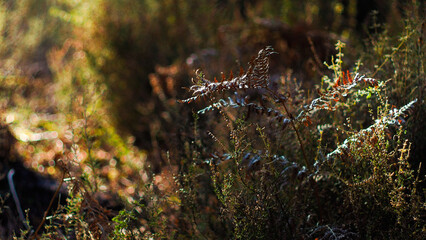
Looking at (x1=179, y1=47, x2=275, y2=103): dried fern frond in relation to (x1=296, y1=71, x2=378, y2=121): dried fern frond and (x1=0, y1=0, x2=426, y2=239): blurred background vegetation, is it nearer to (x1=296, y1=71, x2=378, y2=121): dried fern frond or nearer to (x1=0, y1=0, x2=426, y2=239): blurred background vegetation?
(x1=296, y1=71, x2=378, y2=121): dried fern frond

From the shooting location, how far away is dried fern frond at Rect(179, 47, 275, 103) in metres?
1.42

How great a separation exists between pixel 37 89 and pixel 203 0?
2.38 m

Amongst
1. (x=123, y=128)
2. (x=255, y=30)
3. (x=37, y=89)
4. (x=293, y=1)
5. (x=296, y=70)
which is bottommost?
Result: (x=123, y=128)

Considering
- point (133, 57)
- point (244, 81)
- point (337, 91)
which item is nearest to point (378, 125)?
point (337, 91)

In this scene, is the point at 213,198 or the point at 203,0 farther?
the point at 203,0

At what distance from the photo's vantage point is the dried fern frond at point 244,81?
1.42m

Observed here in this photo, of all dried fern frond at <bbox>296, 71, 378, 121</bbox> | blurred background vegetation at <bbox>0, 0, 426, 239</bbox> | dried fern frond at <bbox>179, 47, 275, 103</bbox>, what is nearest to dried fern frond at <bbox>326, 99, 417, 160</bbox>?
dried fern frond at <bbox>296, 71, 378, 121</bbox>

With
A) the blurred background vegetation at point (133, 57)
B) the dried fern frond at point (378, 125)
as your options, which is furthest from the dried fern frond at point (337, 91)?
the blurred background vegetation at point (133, 57)

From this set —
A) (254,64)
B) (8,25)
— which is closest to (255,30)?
(8,25)

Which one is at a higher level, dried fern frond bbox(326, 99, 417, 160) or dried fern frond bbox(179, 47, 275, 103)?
dried fern frond bbox(179, 47, 275, 103)

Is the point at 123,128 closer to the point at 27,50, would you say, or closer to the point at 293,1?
the point at 27,50

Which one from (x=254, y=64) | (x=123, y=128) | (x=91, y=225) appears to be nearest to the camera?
(x=254, y=64)

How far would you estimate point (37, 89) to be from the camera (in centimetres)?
515

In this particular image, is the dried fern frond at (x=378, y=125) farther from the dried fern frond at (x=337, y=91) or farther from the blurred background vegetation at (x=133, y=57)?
the blurred background vegetation at (x=133, y=57)
